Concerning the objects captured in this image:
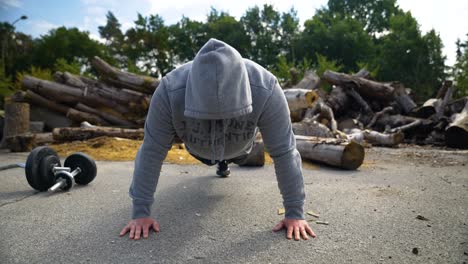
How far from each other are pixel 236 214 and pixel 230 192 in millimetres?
648

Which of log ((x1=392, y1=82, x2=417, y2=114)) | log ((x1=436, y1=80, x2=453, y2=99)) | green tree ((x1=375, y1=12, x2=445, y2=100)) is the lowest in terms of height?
log ((x1=392, y1=82, x2=417, y2=114))

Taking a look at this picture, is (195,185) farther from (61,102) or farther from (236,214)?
(61,102)

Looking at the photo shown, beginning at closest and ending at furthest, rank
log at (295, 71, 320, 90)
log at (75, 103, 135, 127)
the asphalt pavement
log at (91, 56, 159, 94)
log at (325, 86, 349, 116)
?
the asphalt pavement
log at (91, 56, 159, 94)
log at (75, 103, 135, 127)
log at (325, 86, 349, 116)
log at (295, 71, 320, 90)

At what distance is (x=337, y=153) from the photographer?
4.25 meters

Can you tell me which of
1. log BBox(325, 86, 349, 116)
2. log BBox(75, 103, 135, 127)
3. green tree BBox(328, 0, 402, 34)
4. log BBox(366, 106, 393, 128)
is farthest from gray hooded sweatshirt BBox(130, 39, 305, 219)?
green tree BBox(328, 0, 402, 34)

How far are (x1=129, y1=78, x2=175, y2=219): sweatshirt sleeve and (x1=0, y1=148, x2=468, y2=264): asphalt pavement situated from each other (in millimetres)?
250

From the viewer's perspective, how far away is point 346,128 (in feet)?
28.0

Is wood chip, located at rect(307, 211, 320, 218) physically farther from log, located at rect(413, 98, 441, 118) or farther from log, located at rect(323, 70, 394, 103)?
log, located at rect(323, 70, 394, 103)

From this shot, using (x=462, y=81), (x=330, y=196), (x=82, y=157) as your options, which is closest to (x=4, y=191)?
(x=82, y=157)

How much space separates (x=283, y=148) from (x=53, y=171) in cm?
231

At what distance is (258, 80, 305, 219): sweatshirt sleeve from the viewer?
201 centimetres

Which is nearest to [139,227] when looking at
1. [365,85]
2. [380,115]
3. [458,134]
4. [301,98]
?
[301,98]

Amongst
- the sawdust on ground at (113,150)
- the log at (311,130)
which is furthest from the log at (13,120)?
the log at (311,130)

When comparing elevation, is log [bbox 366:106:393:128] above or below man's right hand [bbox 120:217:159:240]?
above
